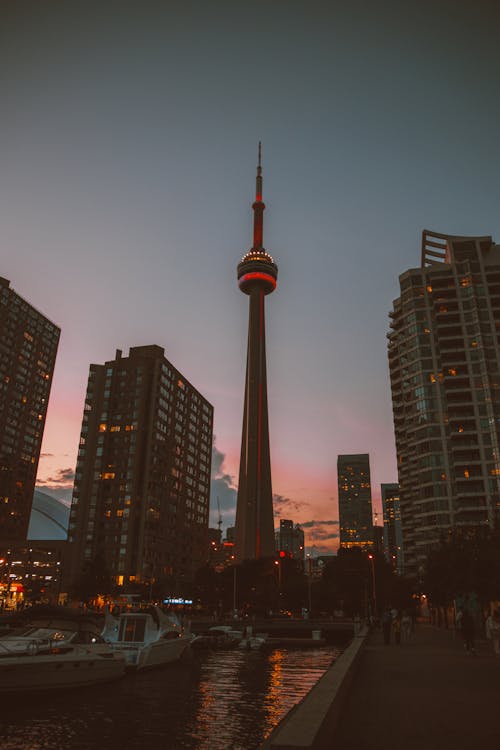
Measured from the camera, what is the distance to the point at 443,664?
22.6 metres

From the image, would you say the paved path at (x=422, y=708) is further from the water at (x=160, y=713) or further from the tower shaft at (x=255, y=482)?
the tower shaft at (x=255, y=482)

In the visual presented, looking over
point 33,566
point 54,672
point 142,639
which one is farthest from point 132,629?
point 33,566

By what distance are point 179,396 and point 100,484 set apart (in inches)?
1389

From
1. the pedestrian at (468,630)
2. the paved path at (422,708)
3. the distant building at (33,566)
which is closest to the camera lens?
the paved path at (422,708)

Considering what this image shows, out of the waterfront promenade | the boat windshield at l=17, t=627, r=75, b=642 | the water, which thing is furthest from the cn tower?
the waterfront promenade

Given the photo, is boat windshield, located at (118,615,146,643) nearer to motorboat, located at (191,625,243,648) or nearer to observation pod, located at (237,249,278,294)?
motorboat, located at (191,625,243,648)

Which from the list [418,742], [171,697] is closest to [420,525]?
[171,697]

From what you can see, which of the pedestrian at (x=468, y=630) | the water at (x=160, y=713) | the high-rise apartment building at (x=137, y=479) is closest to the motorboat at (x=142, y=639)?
the water at (x=160, y=713)

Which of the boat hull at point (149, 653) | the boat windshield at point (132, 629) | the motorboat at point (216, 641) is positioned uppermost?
the boat windshield at point (132, 629)

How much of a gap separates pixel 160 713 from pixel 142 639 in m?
14.3

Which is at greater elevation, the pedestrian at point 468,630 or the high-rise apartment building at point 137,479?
the high-rise apartment building at point 137,479

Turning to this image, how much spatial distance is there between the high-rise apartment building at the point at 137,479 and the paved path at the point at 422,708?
113m

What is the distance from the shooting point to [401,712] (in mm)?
12562

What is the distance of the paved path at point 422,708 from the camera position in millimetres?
10008
